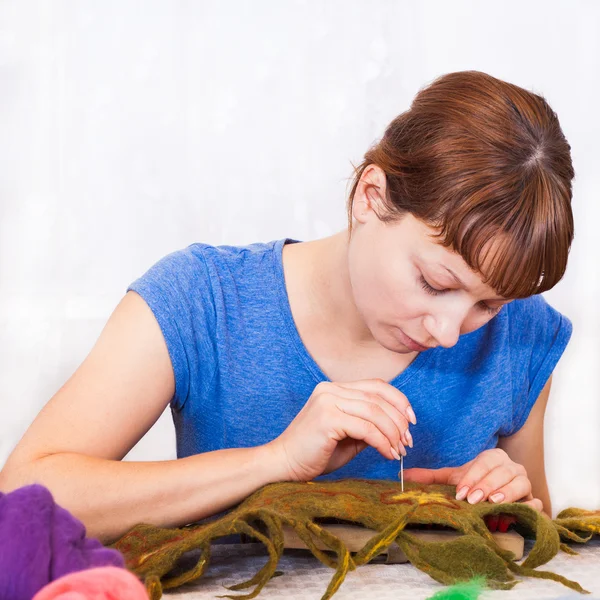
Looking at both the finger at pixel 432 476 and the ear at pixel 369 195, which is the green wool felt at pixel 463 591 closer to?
the finger at pixel 432 476

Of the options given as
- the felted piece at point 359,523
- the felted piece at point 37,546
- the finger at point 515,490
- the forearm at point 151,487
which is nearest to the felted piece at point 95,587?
the felted piece at point 37,546

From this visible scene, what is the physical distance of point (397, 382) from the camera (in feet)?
4.11

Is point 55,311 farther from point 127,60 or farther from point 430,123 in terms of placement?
point 430,123

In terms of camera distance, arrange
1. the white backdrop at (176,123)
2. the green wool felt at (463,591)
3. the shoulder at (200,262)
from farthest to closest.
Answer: the white backdrop at (176,123)
the shoulder at (200,262)
the green wool felt at (463,591)

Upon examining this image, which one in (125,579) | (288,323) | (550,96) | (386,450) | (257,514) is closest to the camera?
(125,579)

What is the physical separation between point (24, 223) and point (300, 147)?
62 cm

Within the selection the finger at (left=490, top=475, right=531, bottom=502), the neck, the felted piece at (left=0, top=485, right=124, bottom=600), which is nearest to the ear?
the neck

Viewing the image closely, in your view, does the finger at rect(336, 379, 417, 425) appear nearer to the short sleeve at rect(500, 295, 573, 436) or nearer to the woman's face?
the woman's face

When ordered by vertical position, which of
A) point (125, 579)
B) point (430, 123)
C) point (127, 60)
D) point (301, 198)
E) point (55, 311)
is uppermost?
point (127, 60)

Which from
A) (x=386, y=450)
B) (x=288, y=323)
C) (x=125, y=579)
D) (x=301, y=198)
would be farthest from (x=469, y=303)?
(x=301, y=198)

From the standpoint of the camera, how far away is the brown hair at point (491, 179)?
0.94m

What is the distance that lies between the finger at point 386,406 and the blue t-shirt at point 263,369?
0.85ft

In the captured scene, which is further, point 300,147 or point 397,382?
point 300,147

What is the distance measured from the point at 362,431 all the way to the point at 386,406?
0.04 m
